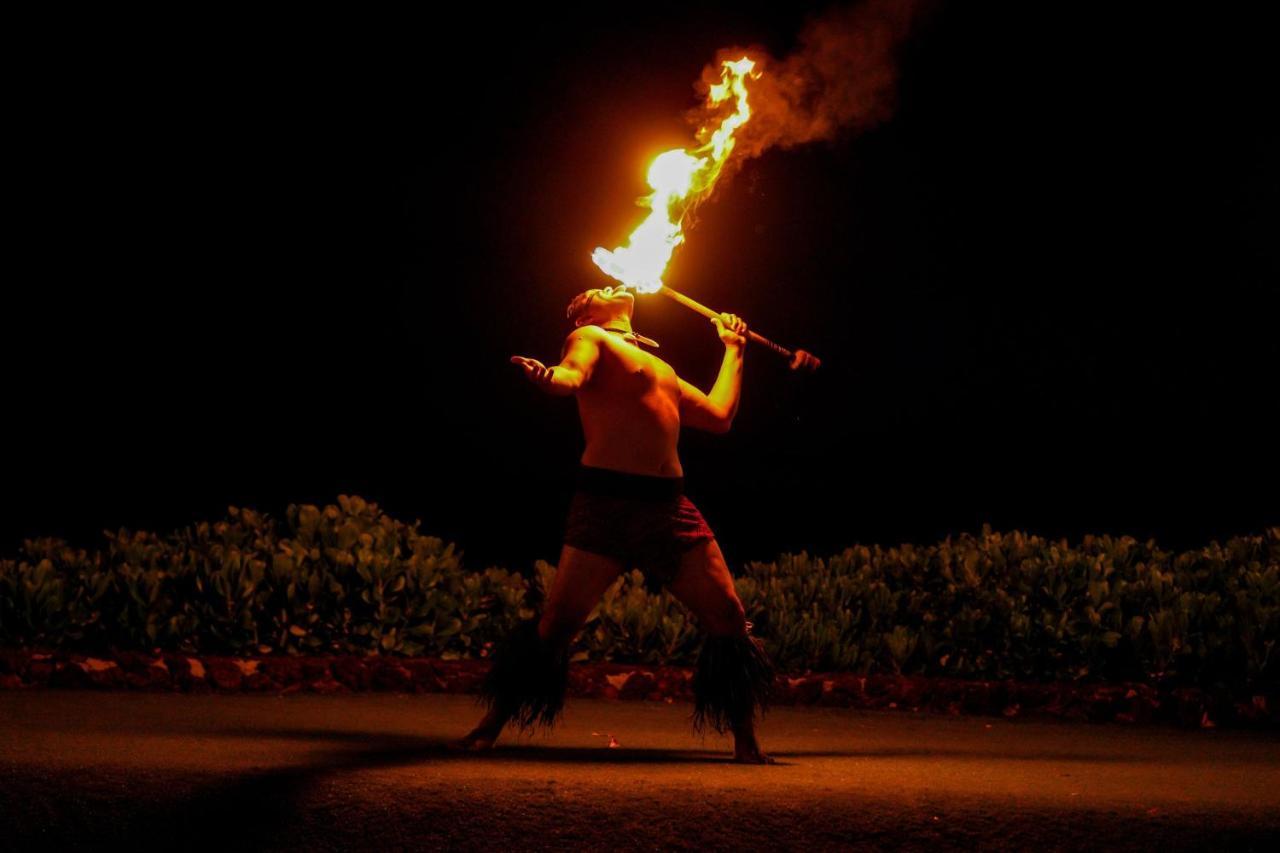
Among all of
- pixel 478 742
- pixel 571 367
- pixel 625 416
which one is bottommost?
pixel 478 742

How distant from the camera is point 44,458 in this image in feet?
40.5

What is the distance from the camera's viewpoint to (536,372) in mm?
5961

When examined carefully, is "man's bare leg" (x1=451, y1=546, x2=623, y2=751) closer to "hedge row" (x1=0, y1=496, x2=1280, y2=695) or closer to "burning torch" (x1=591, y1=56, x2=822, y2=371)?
"burning torch" (x1=591, y1=56, x2=822, y2=371)

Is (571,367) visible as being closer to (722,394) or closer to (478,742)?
(722,394)

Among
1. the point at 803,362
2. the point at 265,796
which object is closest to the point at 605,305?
the point at 803,362

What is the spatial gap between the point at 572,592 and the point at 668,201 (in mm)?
2025

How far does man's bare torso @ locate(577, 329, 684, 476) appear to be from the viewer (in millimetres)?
6520

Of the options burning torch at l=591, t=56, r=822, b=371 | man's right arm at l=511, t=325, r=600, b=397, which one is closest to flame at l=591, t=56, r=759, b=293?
burning torch at l=591, t=56, r=822, b=371

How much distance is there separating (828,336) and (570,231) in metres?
2.31

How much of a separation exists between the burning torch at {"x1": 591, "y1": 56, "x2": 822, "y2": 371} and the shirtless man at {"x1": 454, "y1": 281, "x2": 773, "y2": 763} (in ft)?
1.71

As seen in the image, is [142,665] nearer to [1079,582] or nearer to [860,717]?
[860,717]

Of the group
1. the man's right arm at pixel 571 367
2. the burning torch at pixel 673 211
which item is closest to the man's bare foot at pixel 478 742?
the man's right arm at pixel 571 367

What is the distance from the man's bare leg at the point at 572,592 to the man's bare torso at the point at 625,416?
395 mm

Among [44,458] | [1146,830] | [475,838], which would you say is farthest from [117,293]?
[1146,830]
